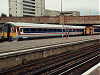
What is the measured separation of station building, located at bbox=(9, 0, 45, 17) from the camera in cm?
7426

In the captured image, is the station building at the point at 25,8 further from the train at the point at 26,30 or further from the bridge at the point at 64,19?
the train at the point at 26,30

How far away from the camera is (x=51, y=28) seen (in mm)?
23375

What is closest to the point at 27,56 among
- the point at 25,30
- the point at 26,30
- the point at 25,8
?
the point at 25,30

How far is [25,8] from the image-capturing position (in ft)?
265

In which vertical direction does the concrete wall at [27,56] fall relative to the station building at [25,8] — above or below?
below

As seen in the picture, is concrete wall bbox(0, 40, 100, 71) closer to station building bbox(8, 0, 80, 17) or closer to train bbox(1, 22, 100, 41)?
train bbox(1, 22, 100, 41)

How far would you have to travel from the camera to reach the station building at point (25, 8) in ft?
244

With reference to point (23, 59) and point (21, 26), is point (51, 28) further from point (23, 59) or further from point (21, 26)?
point (23, 59)

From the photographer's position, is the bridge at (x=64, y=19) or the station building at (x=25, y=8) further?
the station building at (x=25, y=8)

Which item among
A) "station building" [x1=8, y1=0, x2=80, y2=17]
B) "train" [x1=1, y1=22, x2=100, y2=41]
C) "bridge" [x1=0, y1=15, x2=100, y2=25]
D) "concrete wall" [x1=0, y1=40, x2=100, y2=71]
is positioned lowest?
"concrete wall" [x1=0, y1=40, x2=100, y2=71]

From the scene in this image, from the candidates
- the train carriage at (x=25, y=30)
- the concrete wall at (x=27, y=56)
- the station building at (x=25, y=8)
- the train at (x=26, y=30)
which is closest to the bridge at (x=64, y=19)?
the train at (x=26, y=30)

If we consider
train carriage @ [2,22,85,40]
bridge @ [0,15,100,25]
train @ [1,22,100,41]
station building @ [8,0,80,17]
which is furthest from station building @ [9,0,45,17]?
train carriage @ [2,22,85,40]

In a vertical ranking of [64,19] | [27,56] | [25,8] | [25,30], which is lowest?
[27,56]

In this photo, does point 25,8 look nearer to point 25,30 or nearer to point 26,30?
point 26,30
